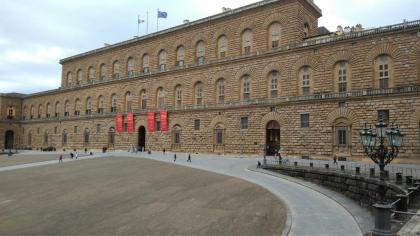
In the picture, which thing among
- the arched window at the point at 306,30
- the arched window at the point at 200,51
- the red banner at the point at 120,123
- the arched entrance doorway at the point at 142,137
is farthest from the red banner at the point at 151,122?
the arched window at the point at 306,30

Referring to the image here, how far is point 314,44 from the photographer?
31.6 m

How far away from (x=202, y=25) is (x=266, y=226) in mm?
31695

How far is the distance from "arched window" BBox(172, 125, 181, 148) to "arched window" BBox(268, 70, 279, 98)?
40.8 feet

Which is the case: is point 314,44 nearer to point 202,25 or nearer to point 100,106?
point 202,25

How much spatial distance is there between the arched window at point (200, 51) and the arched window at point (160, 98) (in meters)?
6.51

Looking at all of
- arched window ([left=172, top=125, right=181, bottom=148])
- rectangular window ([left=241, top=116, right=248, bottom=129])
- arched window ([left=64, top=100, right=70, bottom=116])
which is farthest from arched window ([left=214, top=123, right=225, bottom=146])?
arched window ([left=64, top=100, right=70, bottom=116])

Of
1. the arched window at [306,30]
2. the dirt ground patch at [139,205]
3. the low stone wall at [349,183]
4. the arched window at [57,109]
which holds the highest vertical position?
the arched window at [306,30]

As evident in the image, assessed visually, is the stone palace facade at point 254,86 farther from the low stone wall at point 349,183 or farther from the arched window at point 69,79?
the low stone wall at point 349,183

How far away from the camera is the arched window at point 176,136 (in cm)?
4155

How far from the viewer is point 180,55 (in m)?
43.4

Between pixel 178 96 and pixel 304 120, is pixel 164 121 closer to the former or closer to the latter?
pixel 178 96

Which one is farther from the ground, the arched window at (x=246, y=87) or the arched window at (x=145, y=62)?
the arched window at (x=145, y=62)

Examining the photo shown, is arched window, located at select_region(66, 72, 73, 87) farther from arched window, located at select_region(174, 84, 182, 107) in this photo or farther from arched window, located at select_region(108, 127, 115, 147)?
arched window, located at select_region(174, 84, 182, 107)

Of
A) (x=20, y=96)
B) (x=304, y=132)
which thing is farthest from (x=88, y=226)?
(x=20, y=96)
